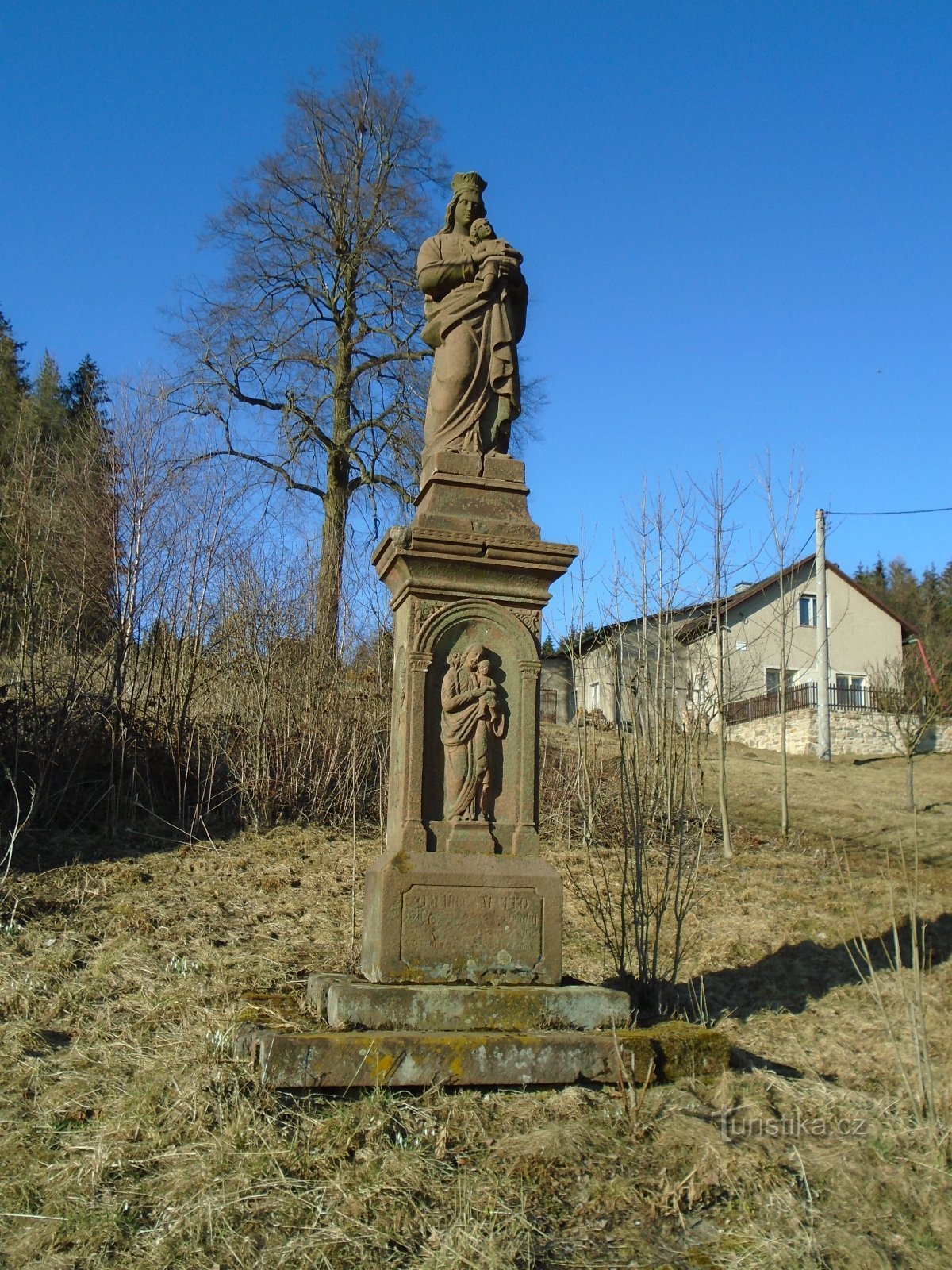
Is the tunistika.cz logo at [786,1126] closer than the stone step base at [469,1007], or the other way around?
the tunistika.cz logo at [786,1126]

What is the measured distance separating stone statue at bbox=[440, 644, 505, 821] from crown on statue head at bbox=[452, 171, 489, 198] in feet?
8.92

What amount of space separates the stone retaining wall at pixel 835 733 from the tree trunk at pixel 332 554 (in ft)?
41.4

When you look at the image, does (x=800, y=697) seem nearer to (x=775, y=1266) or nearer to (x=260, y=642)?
(x=260, y=642)

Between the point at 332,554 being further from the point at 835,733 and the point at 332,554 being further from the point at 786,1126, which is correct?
the point at 835,733

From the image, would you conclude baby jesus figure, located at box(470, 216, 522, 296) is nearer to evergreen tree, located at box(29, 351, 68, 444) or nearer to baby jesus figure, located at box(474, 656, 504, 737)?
baby jesus figure, located at box(474, 656, 504, 737)

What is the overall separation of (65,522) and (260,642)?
275cm

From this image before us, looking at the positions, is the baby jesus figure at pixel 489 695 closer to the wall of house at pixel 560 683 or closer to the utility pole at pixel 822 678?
the utility pole at pixel 822 678

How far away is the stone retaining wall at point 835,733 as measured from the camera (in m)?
24.3

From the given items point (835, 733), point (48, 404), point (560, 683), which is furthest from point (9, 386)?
point (835, 733)

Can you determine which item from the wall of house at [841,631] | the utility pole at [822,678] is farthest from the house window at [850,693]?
the utility pole at [822,678]

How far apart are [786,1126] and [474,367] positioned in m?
3.88

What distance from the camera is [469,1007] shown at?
4355 mm

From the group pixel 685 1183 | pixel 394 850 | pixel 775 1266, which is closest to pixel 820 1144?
pixel 685 1183

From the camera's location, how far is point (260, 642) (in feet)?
36.2
